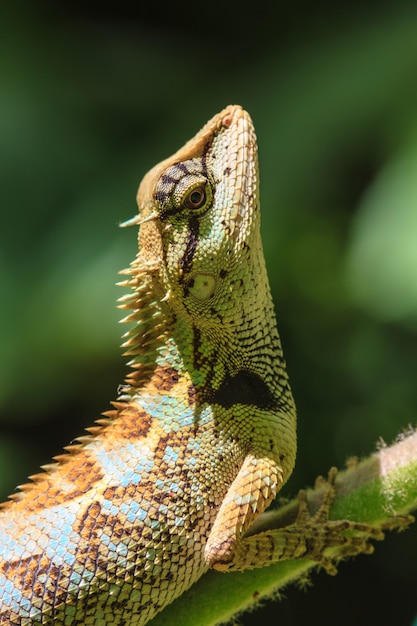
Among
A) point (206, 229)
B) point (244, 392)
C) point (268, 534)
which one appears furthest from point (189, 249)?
point (268, 534)

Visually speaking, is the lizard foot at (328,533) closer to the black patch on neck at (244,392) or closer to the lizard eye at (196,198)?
the black patch on neck at (244,392)

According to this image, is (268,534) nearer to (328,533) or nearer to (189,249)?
(328,533)

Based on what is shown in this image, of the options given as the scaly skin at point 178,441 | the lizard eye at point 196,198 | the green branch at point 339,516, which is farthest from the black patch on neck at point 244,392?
the lizard eye at point 196,198

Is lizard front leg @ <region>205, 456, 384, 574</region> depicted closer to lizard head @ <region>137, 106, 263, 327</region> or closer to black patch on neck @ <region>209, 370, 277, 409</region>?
black patch on neck @ <region>209, 370, 277, 409</region>

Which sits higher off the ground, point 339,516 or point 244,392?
point 244,392

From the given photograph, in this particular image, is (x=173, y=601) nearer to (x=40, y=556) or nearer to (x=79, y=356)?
(x=40, y=556)

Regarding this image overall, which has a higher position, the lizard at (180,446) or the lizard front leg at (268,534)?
the lizard at (180,446)

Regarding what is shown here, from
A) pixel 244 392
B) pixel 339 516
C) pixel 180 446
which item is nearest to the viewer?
pixel 339 516
